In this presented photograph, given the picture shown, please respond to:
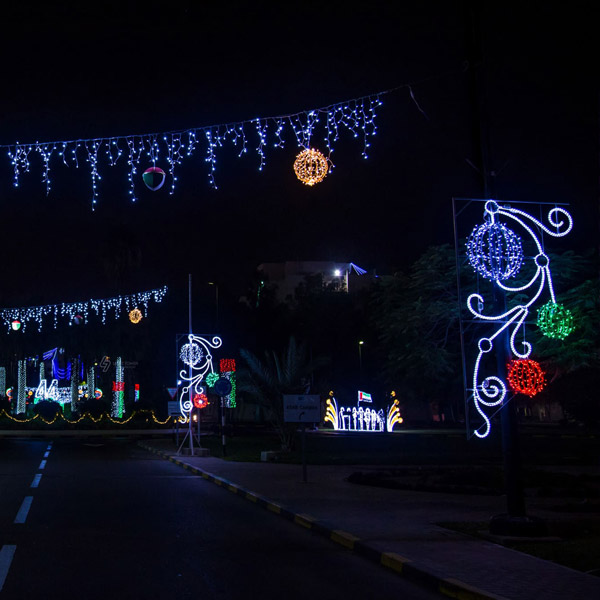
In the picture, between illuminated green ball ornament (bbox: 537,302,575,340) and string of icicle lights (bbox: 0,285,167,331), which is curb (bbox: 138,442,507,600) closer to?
illuminated green ball ornament (bbox: 537,302,575,340)

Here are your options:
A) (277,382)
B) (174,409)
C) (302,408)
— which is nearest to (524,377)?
(302,408)

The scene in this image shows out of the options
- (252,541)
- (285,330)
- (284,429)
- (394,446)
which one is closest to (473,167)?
(252,541)

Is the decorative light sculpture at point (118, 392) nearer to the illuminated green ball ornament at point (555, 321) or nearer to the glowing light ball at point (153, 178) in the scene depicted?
the glowing light ball at point (153, 178)

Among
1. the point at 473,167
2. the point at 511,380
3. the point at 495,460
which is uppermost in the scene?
the point at 473,167

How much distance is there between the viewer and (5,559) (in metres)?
9.12

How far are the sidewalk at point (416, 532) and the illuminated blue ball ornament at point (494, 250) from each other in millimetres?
3681


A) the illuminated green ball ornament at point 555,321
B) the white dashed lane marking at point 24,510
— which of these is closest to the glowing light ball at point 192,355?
the white dashed lane marking at point 24,510

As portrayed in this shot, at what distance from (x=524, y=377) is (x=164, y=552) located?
5252 mm

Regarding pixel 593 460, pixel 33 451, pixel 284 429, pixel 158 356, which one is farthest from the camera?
pixel 158 356

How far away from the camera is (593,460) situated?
24.6m

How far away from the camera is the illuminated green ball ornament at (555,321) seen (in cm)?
1174

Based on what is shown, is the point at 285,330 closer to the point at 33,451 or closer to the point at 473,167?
the point at 33,451

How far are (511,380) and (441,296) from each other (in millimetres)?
21203

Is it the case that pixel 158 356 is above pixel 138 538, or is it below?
above
